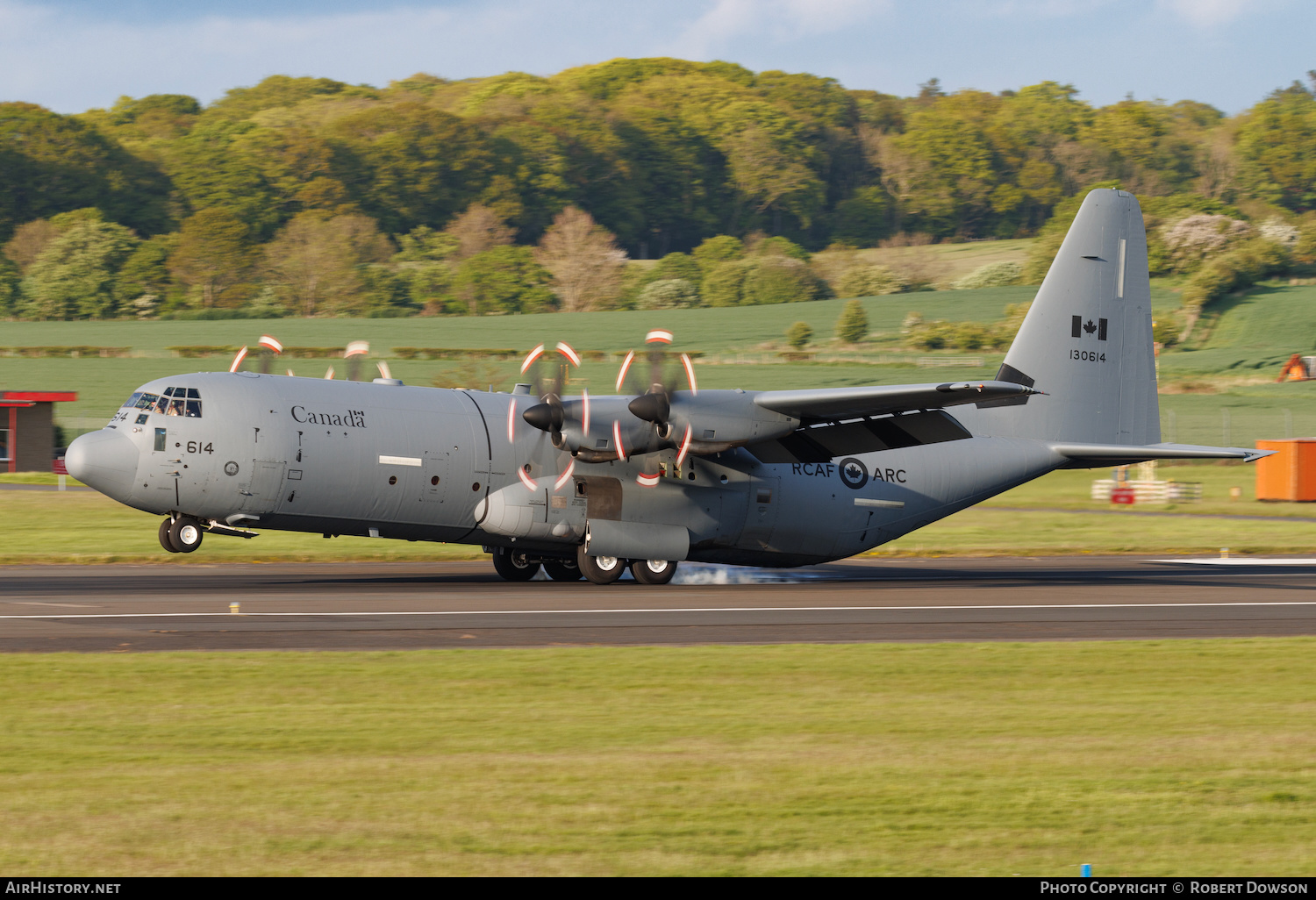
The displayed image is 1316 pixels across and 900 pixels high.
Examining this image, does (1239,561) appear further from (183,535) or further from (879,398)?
(183,535)

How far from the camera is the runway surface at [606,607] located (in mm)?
17797

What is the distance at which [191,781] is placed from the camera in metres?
9.10

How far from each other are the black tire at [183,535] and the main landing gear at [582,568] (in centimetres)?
589

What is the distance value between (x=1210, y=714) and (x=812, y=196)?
165512 millimetres

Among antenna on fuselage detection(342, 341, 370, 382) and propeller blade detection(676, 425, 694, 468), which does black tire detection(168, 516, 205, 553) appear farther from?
propeller blade detection(676, 425, 694, 468)

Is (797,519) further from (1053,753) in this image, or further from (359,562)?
(1053,753)

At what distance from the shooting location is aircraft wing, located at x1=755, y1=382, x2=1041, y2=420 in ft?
75.9

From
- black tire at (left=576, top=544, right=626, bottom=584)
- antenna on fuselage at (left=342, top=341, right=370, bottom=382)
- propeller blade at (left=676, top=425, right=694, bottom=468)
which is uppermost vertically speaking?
antenna on fuselage at (left=342, top=341, right=370, bottom=382)

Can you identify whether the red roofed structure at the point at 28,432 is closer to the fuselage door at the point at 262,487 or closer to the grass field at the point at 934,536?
the grass field at the point at 934,536

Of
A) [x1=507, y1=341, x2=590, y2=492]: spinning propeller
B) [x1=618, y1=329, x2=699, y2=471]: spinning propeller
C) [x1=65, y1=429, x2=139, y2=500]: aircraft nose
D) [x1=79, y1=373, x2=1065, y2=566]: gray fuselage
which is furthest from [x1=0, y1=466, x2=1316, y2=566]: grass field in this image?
[x1=618, y1=329, x2=699, y2=471]: spinning propeller

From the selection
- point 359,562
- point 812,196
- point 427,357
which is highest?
point 812,196

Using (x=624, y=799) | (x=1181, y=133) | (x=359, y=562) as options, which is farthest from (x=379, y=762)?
(x=1181, y=133)

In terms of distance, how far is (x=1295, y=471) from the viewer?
2069 inches

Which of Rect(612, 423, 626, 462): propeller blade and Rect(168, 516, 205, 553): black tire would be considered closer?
Rect(168, 516, 205, 553): black tire
